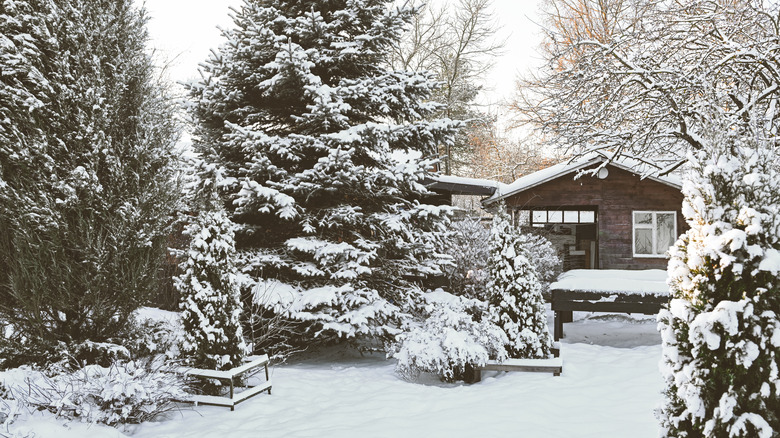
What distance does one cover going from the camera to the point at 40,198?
536 centimetres

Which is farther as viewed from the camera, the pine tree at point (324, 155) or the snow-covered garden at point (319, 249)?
the pine tree at point (324, 155)

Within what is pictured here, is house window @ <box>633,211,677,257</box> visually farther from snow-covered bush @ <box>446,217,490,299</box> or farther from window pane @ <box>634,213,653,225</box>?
snow-covered bush @ <box>446,217,490,299</box>

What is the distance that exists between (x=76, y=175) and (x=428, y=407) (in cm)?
474

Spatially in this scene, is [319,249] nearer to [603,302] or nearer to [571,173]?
[603,302]

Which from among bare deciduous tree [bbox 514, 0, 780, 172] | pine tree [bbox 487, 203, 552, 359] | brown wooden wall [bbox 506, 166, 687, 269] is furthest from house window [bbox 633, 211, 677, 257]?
pine tree [bbox 487, 203, 552, 359]

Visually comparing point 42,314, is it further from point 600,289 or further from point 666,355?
point 600,289

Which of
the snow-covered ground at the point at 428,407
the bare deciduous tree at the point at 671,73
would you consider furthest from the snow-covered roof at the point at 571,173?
the snow-covered ground at the point at 428,407

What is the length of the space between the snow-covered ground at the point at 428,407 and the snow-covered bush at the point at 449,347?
0.25 m

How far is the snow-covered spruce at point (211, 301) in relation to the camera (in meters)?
6.28

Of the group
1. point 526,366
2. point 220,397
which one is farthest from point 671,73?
point 220,397

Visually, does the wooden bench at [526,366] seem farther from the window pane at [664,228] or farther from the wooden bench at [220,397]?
the window pane at [664,228]

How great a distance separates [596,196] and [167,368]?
1549cm

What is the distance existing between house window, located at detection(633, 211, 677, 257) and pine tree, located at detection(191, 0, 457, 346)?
1118cm

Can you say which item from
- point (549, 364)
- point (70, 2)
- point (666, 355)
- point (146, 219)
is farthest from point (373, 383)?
point (70, 2)
